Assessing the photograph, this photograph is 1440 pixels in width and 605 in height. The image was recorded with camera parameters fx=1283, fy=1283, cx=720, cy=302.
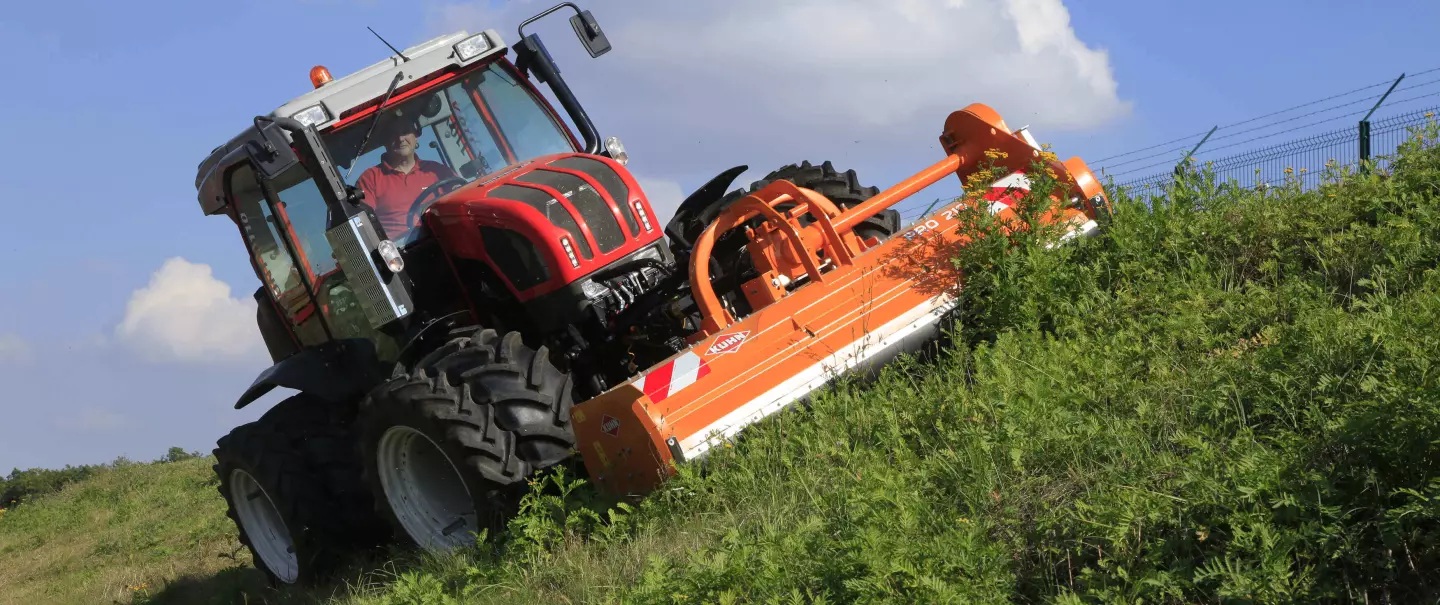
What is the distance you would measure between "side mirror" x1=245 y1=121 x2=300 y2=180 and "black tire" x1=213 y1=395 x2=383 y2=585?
1908 mm

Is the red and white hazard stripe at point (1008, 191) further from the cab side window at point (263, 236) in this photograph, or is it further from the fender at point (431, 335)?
the cab side window at point (263, 236)

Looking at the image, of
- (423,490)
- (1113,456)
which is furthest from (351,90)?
(1113,456)

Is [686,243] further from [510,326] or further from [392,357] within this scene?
[392,357]

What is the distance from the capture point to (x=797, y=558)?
3984mm

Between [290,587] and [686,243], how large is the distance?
10.4ft

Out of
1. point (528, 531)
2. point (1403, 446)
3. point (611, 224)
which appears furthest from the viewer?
point (611, 224)

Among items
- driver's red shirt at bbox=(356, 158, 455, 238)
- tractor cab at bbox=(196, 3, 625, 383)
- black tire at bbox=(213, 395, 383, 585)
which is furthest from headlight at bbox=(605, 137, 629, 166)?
black tire at bbox=(213, 395, 383, 585)

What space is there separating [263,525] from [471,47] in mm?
3317

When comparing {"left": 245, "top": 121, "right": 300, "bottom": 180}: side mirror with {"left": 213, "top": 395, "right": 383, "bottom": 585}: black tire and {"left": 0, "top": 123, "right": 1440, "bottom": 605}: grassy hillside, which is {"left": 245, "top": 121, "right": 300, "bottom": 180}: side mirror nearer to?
{"left": 213, "top": 395, "right": 383, "bottom": 585}: black tire

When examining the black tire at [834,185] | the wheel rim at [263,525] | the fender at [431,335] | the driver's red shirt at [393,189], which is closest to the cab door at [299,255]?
the fender at [431,335]

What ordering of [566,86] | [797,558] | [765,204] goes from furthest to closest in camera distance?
1. [566,86]
2. [765,204]
3. [797,558]

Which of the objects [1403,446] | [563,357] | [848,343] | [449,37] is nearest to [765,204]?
[848,343]

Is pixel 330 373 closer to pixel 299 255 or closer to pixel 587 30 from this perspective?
pixel 299 255

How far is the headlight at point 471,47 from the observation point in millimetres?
7574
